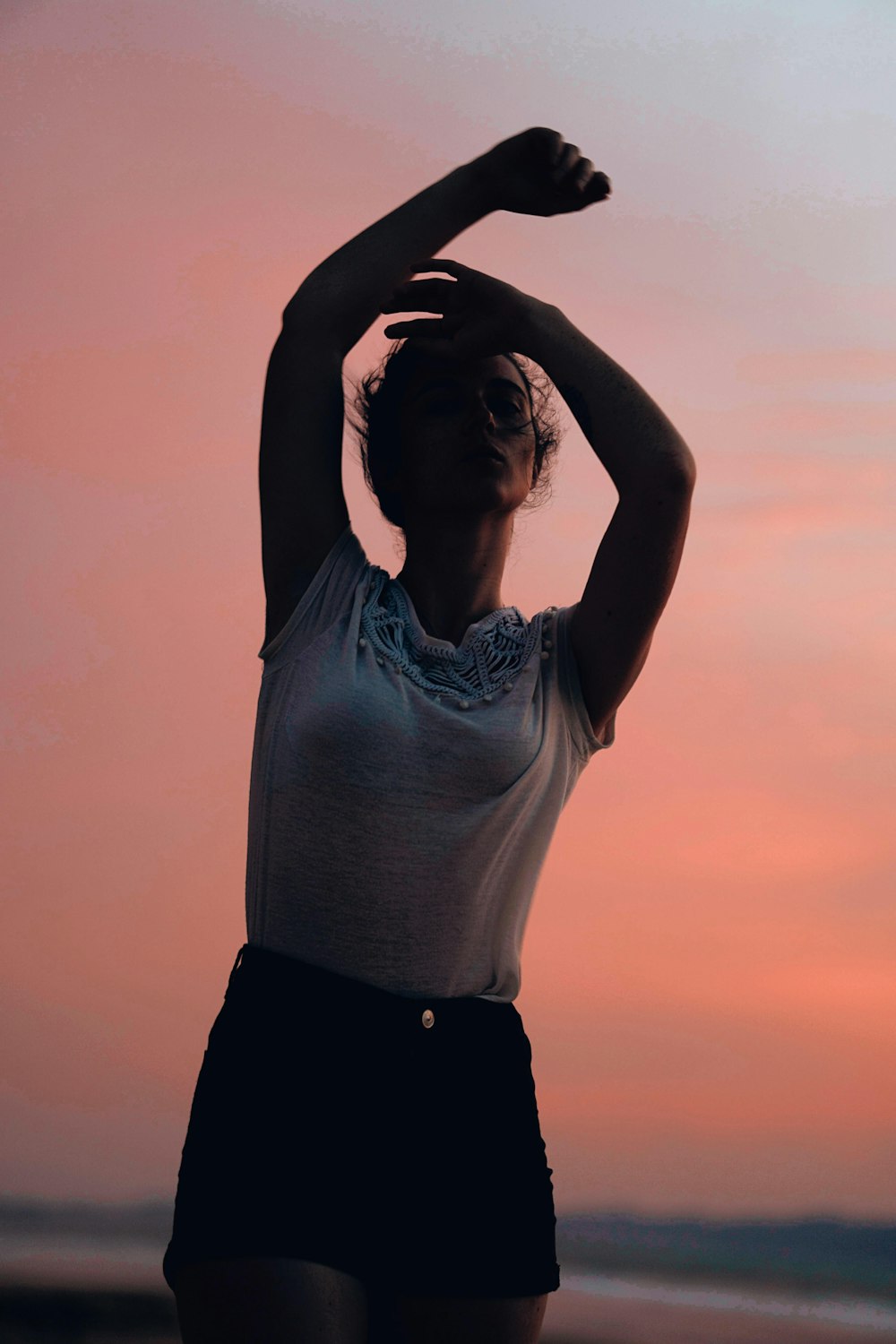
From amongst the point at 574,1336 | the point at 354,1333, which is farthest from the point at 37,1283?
the point at 354,1333

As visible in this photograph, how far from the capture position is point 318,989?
4.28 feet

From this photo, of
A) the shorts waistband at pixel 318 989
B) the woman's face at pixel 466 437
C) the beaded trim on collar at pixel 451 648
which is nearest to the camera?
the shorts waistband at pixel 318 989

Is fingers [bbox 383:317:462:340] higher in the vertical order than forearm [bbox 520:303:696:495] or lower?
higher

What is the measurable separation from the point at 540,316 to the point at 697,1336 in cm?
274

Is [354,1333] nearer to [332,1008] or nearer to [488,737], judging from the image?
[332,1008]

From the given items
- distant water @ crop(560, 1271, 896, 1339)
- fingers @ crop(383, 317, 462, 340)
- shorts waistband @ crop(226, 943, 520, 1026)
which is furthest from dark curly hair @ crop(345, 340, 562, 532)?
distant water @ crop(560, 1271, 896, 1339)

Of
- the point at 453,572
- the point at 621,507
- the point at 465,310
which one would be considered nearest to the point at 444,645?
the point at 453,572

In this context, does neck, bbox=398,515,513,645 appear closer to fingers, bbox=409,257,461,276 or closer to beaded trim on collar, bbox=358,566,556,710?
beaded trim on collar, bbox=358,566,556,710

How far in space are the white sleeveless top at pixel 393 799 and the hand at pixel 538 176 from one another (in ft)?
1.52

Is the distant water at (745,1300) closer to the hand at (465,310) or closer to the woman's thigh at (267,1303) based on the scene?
the woman's thigh at (267,1303)

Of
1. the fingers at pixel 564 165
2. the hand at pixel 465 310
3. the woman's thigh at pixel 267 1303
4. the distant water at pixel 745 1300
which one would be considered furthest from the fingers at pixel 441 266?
the distant water at pixel 745 1300

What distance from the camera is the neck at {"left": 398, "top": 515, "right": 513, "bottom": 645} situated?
1534 millimetres

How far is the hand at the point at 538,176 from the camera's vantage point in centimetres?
151

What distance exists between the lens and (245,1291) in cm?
121
